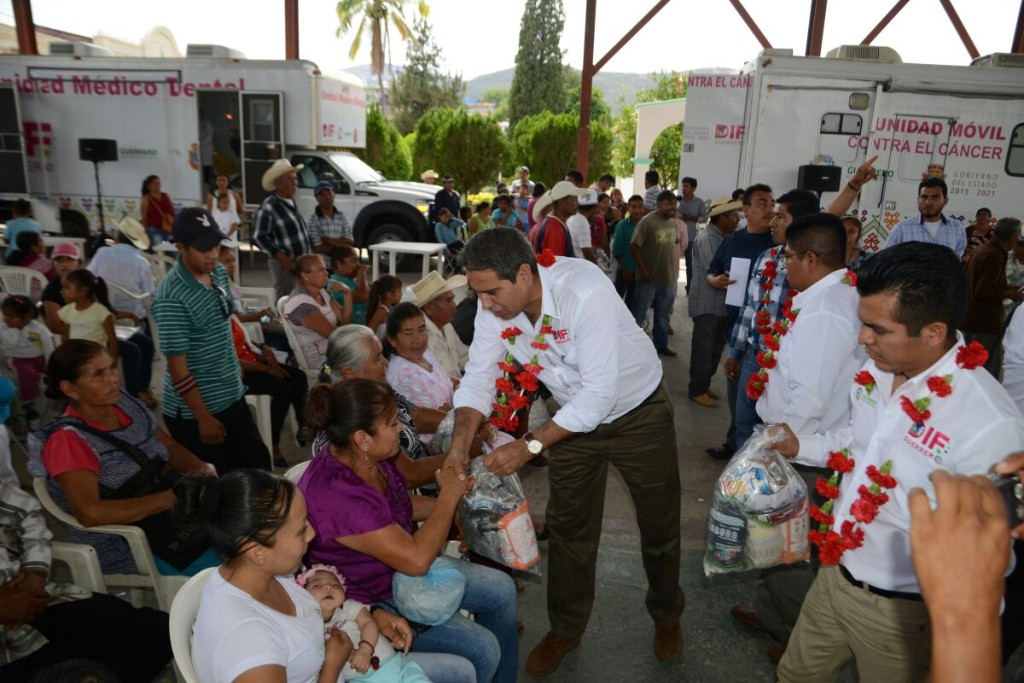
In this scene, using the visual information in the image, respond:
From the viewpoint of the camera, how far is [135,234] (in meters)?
9.67

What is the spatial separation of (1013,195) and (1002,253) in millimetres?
4603

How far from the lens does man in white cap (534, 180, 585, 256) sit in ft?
22.0

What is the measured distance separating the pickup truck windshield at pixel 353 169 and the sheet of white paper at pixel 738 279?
865 centimetres

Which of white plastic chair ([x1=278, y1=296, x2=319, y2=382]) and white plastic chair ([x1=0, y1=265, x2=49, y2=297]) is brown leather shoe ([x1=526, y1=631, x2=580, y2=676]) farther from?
white plastic chair ([x1=0, y1=265, x2=49, y2=297])

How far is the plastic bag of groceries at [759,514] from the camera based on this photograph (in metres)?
2.47

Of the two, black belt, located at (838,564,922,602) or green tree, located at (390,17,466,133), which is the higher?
green tree, located at (390,17,466,133)

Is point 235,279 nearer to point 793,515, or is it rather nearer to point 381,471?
point 381,471

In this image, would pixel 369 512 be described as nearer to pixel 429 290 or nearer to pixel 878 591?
pixel 878 591

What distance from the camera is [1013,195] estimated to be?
912cm

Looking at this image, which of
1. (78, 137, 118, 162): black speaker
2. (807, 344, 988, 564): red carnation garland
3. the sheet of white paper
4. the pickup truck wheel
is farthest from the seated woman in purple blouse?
(78, 137, 118, 162): black speaker

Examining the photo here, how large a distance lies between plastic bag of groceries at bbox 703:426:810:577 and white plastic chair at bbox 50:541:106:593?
8.17 ft

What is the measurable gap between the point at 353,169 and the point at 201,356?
Result: 953 centimetres

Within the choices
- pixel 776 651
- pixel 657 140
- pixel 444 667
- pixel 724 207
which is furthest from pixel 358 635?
pixel 657 140

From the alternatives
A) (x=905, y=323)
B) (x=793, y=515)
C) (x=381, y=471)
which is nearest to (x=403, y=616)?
(x=381, y=471)
